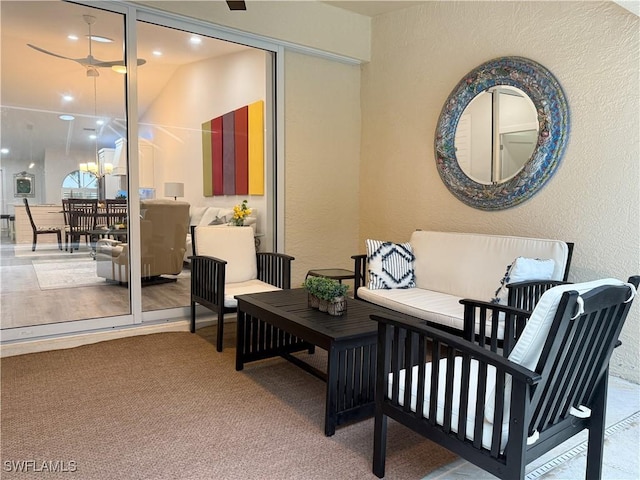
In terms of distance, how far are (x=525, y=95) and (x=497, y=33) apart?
2.11ft

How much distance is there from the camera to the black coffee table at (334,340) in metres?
2.21

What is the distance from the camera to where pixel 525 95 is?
344 centimetres

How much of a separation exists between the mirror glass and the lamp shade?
256 cm

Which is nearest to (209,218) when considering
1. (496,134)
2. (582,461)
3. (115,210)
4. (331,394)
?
(115,210)

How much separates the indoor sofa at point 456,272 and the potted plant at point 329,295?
734 mm

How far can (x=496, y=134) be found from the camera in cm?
367

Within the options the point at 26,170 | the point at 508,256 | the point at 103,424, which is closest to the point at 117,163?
the point at 26,170

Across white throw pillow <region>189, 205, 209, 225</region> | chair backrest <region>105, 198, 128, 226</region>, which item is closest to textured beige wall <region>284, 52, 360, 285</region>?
white throw pillow <region>189, 205, 209, 225</region>

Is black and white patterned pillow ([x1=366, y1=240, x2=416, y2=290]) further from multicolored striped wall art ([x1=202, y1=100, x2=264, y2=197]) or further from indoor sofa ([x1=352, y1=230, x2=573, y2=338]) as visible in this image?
multicolored striped wall art ([x1=202, y1=100, x2=264, y2=197])

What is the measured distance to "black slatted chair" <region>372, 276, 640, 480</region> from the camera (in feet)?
4.42

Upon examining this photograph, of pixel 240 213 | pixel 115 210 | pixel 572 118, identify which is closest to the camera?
pixel 572 118

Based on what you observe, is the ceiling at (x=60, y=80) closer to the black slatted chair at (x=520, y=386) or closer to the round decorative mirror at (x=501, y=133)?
the round decorative mirror at (x=501, y=133)

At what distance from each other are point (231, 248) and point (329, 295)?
1.65 meters

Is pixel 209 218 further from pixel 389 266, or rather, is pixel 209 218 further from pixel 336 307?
pixel 336 307
